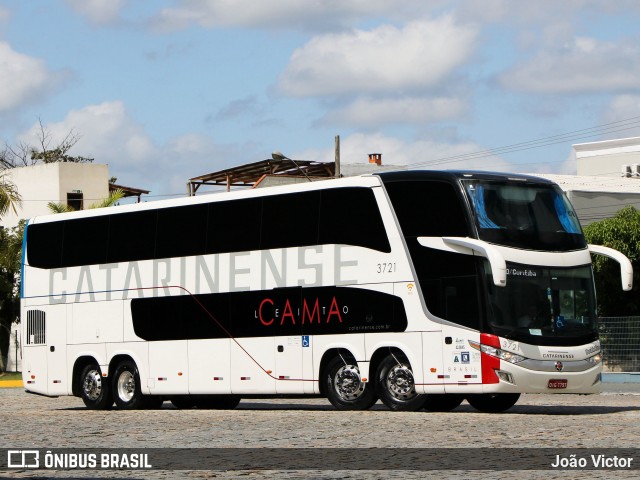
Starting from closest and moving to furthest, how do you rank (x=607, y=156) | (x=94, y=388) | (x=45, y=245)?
(x=94, y=388), (x=45, y=245), (x=607, y=156)

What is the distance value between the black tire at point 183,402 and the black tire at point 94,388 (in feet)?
4.57

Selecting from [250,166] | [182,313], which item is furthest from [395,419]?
[250,166]

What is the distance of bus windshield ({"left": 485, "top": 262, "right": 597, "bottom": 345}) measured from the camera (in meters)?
22.1

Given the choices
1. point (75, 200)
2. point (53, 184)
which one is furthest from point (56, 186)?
point (75, 200)

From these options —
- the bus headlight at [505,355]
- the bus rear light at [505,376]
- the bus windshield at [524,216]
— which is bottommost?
the bus rear light at [505,376]

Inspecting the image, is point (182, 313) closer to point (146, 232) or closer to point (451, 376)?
point (146, 232)

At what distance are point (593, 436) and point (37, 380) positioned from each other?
55.1ft

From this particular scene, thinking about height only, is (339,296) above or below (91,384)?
above

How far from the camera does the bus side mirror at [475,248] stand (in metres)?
Result: 21.3

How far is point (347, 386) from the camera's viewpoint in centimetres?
2383

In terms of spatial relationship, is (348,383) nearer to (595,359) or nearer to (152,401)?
(595,359)

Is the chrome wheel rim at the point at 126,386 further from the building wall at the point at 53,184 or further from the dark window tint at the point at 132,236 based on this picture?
the building wall at the point at 53,184

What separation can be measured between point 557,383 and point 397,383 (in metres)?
2.79

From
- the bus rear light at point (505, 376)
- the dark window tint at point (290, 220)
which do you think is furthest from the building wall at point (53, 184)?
the bus rear light at point (505, 376)
